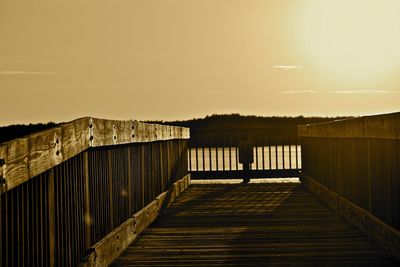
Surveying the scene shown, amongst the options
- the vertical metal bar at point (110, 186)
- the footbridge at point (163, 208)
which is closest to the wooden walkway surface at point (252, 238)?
the footbridge at point (163, 208)

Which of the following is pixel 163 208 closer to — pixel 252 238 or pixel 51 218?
pixel 252 238

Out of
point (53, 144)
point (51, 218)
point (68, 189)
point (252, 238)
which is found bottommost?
point (252, 238)

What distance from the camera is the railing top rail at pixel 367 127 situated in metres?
5.29

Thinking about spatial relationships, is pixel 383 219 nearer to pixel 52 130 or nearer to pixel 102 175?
pixel 102 175

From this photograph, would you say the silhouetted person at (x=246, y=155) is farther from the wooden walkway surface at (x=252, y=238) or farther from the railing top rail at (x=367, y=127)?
the railing top rail at (x=367, y=127)

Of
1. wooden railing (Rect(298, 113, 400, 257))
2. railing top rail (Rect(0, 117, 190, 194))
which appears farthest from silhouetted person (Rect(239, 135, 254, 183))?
railing top rail (Rect(0, 117, 190, 194))

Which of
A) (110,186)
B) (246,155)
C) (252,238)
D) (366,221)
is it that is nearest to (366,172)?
(366,221)

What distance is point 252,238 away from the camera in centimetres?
670

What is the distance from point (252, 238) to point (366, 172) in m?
1.41

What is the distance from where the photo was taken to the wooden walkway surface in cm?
551

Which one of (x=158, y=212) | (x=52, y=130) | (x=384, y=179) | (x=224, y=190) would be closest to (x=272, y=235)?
(x=384, y=179)

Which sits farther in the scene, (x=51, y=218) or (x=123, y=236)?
(x=123, y=236)

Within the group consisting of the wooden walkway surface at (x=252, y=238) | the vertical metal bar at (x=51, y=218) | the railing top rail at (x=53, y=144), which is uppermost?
the railing top rail at (x=53, y=144)

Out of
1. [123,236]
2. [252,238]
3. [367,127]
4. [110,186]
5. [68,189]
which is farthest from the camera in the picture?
[252,238]
